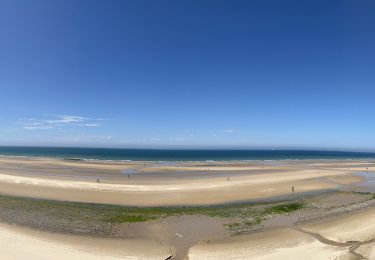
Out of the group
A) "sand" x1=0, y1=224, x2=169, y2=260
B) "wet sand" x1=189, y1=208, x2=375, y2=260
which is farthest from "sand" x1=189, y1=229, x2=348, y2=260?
"sand" x1=0, y1=224, x2=169, y2=260

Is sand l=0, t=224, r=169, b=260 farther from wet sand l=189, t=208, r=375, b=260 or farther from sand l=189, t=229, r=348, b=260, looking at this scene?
wet sand l=189, t=208, r=375, b=260

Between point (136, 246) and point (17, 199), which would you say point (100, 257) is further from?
point (17, 199)

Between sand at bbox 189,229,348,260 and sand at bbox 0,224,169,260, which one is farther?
sand at bbox 189,229,348,260

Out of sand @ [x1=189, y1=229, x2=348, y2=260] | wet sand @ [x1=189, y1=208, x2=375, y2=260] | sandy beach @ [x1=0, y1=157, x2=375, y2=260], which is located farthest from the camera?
sandy beach @ [x1=0, y1=157, x2=375, y2=260]

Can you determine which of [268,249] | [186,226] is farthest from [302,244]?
[186,226]

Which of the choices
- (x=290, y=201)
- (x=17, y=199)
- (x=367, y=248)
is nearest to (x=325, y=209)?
(x=290, y=201)

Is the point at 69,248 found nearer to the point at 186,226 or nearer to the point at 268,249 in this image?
the point at 186,226

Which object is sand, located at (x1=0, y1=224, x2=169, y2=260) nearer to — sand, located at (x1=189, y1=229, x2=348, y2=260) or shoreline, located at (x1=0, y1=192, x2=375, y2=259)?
shoreline, located at (x1=0, y1=192, x2=375, y2=259)

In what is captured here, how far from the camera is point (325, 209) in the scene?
2173 centimetres

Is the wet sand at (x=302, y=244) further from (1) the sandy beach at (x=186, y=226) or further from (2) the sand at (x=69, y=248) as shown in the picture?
(2) the sand at (x=69, y=248)

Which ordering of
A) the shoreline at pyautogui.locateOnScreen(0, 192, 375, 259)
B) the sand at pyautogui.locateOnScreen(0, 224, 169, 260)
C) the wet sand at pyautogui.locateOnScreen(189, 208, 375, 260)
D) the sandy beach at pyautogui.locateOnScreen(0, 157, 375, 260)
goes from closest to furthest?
the sand at pyautogui.locateOnScreen(0, 224, 169, 260)
the wet sand at pyautogui.locateOnScreen(189, 208, 375, 260)
the sandy beach at pyautogui.locateOnScreen(0, 157, 375, 260)
the shoreline at pyautogui.locateOnScreen(0, 192, 375, 259)

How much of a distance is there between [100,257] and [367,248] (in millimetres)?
12201

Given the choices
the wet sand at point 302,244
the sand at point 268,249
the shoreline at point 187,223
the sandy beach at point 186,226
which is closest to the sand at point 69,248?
the sandy beach at point 186,226

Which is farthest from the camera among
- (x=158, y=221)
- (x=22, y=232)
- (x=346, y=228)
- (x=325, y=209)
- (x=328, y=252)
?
(x=325, y=209)
